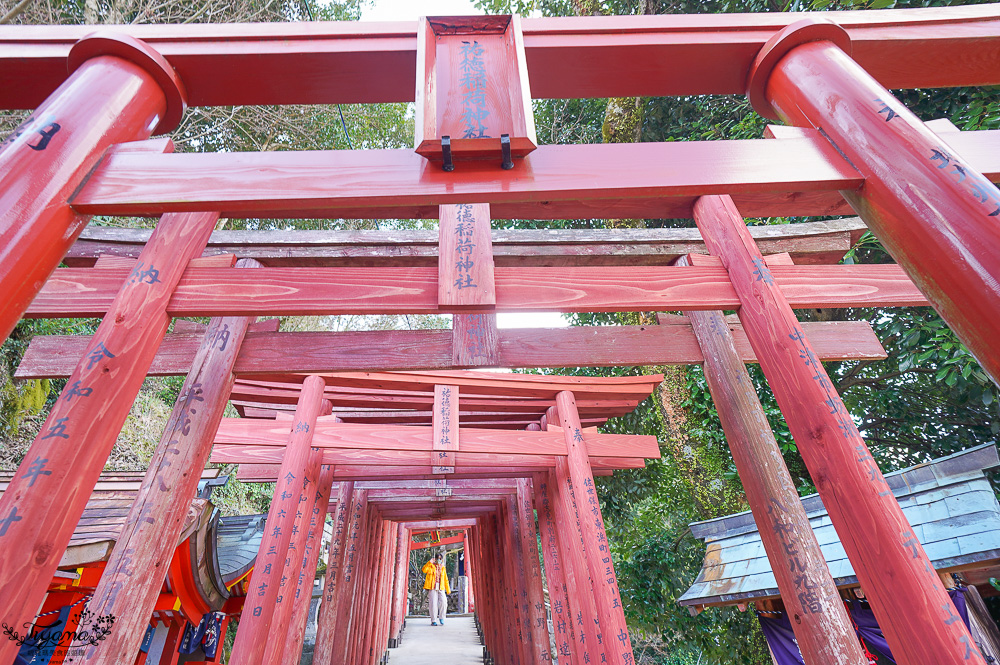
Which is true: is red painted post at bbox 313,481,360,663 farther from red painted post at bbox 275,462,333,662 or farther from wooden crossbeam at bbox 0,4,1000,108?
wooden crossbeam at bbox 0,4,1000,108

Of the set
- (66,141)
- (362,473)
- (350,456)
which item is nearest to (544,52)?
(66,141)

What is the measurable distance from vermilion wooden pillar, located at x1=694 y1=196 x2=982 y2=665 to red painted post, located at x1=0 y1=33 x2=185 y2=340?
2.79m

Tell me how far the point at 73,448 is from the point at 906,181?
2839 millimetres

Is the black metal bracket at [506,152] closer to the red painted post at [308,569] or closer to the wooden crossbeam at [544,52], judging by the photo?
the wooden crossbeam at [544,52]

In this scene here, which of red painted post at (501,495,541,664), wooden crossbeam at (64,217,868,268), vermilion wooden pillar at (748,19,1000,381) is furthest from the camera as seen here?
red painted post at (501,495,541,664)

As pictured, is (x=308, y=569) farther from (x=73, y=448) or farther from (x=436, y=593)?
(x=436, y=593)

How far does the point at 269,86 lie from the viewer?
2.29m

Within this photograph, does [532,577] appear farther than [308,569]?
Yes

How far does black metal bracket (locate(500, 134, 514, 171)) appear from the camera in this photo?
1.79 meters

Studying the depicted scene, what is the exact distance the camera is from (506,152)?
1808mm

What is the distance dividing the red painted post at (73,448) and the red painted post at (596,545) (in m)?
3.51

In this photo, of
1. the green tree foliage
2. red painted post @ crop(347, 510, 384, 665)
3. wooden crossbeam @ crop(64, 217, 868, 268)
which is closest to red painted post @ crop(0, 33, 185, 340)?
wooden crossbeam @ crop(64, 217, 868, 268)

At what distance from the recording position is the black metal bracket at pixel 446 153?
1.76m

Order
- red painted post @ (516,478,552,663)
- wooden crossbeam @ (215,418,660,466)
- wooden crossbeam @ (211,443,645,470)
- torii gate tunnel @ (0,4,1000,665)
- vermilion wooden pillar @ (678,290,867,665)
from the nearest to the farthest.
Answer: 1. torii gate tunnel @ (0,4,1000,665)
2. vermilion wooden pillar @ (678,290,867,665)
3. wooden crossbeam @ (215,418,660,466)
4. wooden crossbeam @ (211,443,645,470)
5. red painted post @ (516,478,552,663)
